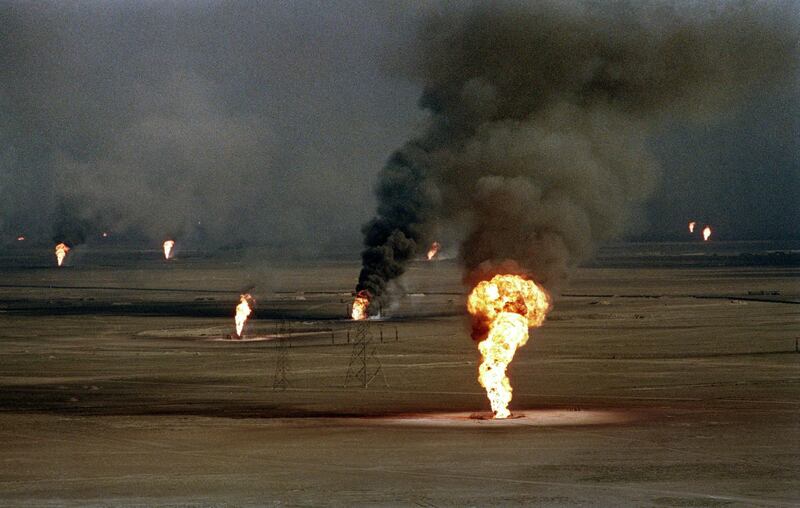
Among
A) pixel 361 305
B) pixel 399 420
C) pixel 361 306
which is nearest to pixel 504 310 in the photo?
pixel 399 420

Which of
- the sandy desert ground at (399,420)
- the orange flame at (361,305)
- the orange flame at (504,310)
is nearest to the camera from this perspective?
the sandy desert ground at (399,420)

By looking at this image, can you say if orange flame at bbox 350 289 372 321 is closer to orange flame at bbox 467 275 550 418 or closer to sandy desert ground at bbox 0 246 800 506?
sandy desert ground at bbox 0 246 800 506

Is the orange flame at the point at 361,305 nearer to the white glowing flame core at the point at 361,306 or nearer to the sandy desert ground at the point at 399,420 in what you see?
the white glowing flame core at the point at 361,306

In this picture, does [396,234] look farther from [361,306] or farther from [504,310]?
[504,310]

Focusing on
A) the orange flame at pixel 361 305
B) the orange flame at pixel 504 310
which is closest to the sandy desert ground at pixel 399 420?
the orange flame at pixel 504 310

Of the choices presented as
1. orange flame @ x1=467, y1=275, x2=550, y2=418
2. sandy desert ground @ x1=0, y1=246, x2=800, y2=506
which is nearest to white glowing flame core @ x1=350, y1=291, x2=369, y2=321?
sandy desert ground @ x1=0, y1=246, x2=800, y2=506

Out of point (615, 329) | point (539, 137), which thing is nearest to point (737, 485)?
point (539, 137)
